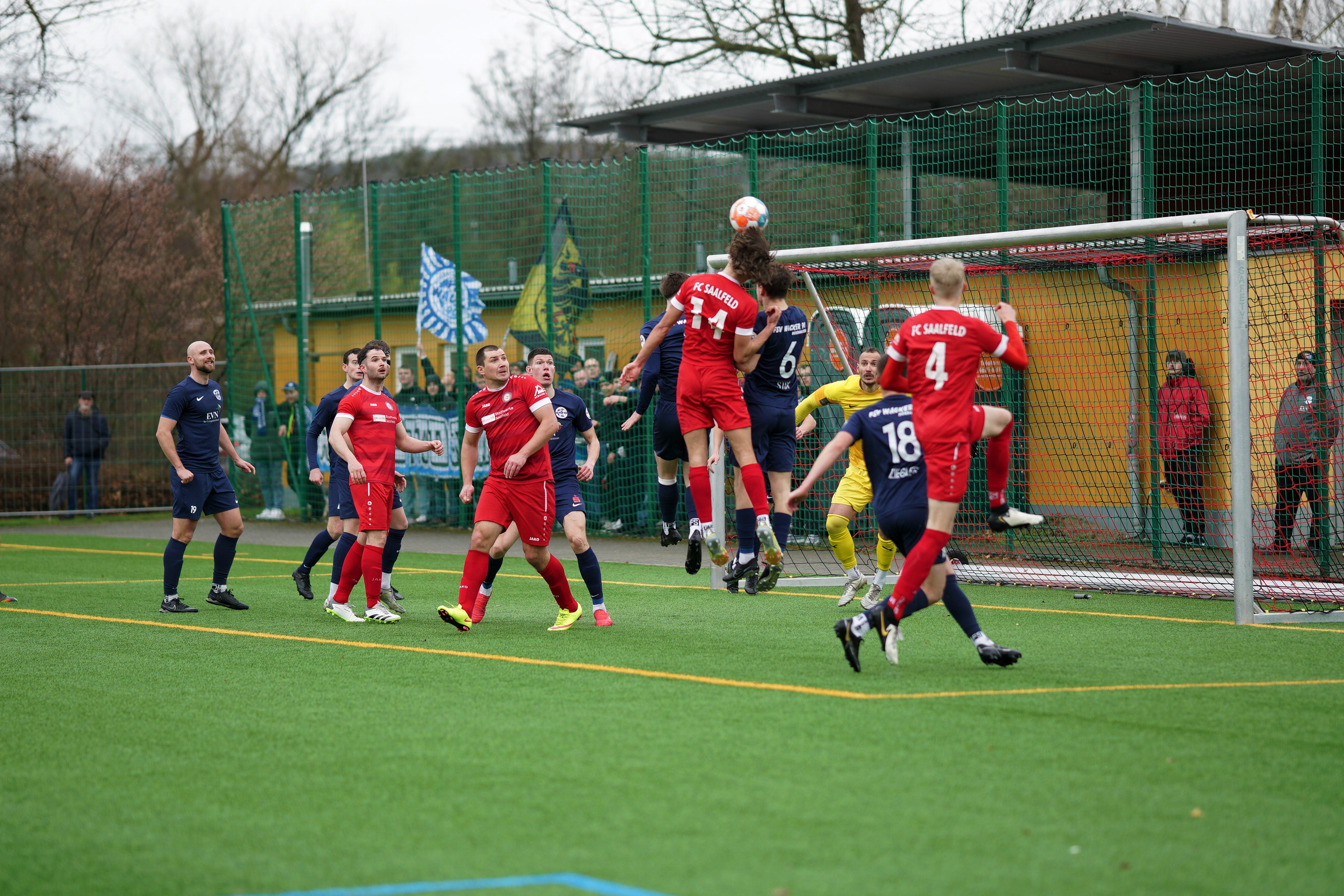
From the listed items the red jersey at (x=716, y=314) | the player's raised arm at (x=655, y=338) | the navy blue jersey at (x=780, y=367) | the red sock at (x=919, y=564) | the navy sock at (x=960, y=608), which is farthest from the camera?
the navy blue jersey at (x=780, y=367)

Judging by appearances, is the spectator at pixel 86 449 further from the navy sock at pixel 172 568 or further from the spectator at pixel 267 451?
the navy sock at pixel 172 568

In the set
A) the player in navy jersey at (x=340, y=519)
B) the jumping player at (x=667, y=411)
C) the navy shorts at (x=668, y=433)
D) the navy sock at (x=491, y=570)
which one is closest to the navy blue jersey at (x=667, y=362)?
the jumping player at (x=667, y=411)

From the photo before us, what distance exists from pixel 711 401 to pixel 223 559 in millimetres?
4894

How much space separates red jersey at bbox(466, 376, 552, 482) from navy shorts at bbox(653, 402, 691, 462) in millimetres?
1348

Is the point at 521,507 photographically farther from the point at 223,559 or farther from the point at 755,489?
the point at 223,559

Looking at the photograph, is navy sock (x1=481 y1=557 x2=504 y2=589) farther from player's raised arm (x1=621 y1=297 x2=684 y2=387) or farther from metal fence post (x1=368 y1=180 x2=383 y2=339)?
metal fence post (x1=368 y1=180 x2=383 y2=339)

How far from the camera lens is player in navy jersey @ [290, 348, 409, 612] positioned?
36.9 ft

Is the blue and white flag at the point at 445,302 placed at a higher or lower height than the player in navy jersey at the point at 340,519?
higher

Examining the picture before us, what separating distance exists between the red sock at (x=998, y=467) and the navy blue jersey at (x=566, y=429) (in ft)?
10.3

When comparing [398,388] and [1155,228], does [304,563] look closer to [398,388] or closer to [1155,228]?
[1155,228]

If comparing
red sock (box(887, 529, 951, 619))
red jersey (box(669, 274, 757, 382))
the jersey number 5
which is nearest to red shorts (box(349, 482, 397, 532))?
red jersey (box(669, 274, 757, 382))

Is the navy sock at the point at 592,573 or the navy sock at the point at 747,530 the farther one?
the navy sock at the point at 592,573

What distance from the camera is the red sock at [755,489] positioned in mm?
9055

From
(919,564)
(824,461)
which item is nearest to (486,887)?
(919,564)
